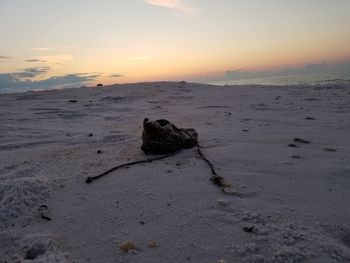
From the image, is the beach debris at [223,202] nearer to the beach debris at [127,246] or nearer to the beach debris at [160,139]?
the beach debris at [127,246]

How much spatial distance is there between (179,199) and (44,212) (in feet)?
2.93

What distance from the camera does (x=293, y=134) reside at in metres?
4.15

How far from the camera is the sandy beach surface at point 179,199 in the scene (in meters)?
1.87

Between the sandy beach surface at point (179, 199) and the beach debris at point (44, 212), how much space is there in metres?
0.01

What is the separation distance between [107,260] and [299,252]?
99cm

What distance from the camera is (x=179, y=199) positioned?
2379mm

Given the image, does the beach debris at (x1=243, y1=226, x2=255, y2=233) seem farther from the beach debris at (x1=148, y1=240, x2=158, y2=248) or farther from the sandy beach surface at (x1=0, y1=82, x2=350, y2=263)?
the beach debris at (x1=148, y1=240, x2=158, y2=248)

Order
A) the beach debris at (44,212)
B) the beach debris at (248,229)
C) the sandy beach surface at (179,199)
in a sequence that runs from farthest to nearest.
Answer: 1. the beach debris at (44,212)
2. the beach debris at (248,229)
3. the sandy beach surface at (179,199)

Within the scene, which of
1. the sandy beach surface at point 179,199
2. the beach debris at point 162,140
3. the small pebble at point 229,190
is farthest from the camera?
the beach debris at point 162,140

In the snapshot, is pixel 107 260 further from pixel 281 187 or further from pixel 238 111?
pixel 238 111

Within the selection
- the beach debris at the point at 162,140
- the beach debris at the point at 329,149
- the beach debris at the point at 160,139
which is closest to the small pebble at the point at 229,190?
the beach debris at the point at 162,140

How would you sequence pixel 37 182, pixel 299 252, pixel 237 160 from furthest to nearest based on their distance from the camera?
pixel 237 160 < pixel 37 182 < pixel 299 252

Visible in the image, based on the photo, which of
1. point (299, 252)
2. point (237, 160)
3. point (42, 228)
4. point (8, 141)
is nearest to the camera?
point (299, 252)

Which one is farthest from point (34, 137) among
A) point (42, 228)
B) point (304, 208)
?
point (304, 208)
